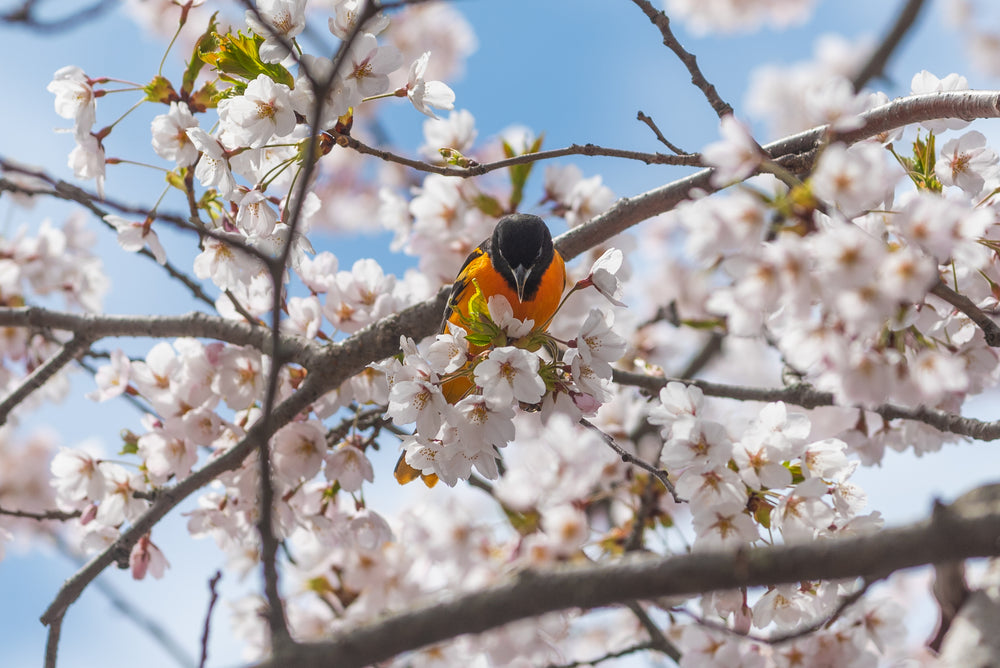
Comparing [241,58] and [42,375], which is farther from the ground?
[241,58]

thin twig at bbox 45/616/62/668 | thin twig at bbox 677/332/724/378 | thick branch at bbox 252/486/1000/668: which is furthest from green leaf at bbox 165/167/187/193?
thin twig at bbox 677/332/724/378

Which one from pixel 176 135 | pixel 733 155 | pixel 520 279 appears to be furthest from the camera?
pixel 520 279

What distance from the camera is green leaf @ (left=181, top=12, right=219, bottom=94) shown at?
208 cm

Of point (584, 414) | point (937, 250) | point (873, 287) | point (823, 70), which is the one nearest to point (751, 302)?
point (873, 287)

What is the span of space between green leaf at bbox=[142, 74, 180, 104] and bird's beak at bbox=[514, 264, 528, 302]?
3.95 ft

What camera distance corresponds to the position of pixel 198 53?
2100mm

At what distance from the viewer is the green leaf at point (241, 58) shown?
1922 mm

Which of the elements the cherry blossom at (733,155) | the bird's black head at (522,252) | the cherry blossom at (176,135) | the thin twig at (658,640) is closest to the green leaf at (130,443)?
the cherry blossom at (176,135)

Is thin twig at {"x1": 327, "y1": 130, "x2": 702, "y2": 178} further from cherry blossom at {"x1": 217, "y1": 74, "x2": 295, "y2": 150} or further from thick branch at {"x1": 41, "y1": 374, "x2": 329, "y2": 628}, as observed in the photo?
thick branch at {"x1": 41, "y1": 374, "x2": 329, "y2": 628}

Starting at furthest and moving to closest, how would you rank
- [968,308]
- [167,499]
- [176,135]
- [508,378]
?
[167,499], [176,135], [508,378], [968,308]

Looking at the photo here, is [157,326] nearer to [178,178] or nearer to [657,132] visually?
[178,178]

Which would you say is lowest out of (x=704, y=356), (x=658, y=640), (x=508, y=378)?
(x=658, y=640)

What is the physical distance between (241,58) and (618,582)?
1553mm

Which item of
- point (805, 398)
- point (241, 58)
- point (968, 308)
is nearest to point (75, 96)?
point (241, 58)
